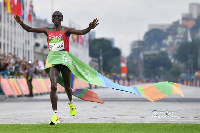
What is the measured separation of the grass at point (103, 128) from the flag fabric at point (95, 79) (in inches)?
39.4

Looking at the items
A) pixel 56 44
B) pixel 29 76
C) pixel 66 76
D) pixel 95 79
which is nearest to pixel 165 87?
pixel 95 79

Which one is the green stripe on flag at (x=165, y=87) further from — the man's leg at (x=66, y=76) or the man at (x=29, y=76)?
the man at (x=29, y=76)

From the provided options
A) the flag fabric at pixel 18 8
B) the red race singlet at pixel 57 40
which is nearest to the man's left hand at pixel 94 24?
the red race singlet at pixel 57 40

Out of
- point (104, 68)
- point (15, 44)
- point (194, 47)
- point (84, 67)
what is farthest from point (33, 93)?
point (194, 47)

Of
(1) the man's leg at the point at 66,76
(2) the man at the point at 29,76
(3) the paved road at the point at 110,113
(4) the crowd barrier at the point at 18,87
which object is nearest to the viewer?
(1) the man's leg at the point at 66,76

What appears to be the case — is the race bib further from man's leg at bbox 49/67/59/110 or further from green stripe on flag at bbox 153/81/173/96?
green stripe on flag at bbox 153/81/173/96

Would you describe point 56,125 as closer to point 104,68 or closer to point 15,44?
point 15,44

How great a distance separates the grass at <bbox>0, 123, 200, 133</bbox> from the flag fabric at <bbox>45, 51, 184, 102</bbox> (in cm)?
100

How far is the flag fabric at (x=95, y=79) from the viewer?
9984mm

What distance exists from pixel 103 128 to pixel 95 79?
193cm

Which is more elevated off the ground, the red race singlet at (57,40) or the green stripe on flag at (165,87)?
the red race singlet at (57,40)

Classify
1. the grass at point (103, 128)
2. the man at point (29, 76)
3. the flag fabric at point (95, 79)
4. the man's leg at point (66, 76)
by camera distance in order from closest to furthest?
1. the grass at point (103, 128)
2. the flag fabric at point (95, 79)
3. the man's leg at point (66, 76)
4. the man at point (29, 76)

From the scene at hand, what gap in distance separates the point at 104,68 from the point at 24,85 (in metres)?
136

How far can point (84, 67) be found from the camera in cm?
1052
